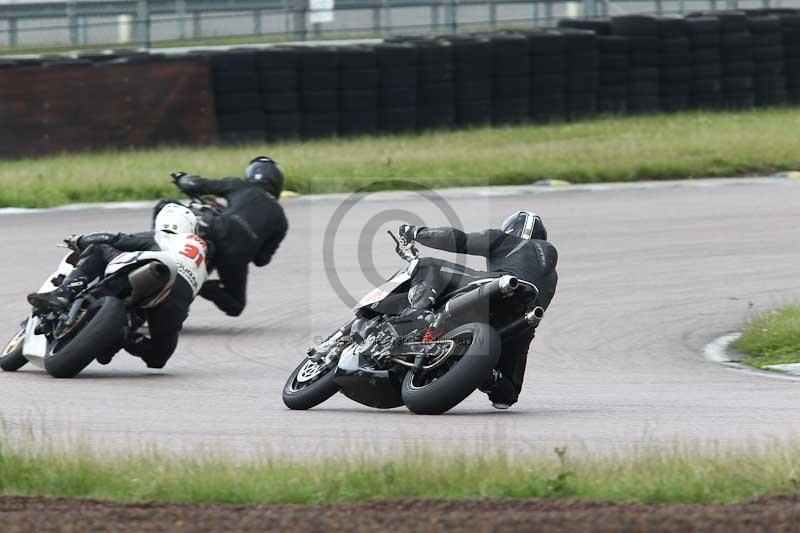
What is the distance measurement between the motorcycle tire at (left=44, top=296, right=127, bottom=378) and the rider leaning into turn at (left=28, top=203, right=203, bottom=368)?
0.29 meters

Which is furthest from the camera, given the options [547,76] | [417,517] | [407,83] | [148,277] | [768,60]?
[768,60]

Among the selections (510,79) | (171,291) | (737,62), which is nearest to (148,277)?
(171,291)

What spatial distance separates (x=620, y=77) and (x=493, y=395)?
14.8 m

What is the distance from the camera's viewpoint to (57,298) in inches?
339

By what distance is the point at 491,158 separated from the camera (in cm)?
1927

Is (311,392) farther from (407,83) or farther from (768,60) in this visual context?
(768,60)

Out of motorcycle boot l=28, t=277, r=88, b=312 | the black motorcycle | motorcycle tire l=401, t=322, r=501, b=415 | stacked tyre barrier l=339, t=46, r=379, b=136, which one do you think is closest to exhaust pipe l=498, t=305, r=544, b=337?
the black motorcycle

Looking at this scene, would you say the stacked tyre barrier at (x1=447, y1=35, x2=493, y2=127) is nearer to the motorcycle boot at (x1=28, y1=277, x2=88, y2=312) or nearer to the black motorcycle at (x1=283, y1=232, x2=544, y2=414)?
the motorcycle boot at (x1=28, y1=277, x2=88, y2=312)

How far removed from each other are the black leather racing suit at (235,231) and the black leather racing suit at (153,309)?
162 centimetres

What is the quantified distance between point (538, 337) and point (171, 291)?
299 centimetres

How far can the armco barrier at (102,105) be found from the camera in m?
18.4

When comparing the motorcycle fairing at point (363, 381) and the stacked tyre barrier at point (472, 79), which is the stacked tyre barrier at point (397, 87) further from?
the motorcycle fairing at point (363, 381)

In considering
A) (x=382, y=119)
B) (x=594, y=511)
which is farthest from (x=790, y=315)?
(x=382, y=119)

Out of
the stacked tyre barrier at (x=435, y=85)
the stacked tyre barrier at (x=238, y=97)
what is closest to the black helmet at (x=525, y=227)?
the stacked tyre barrier at (x=238, y=97)
